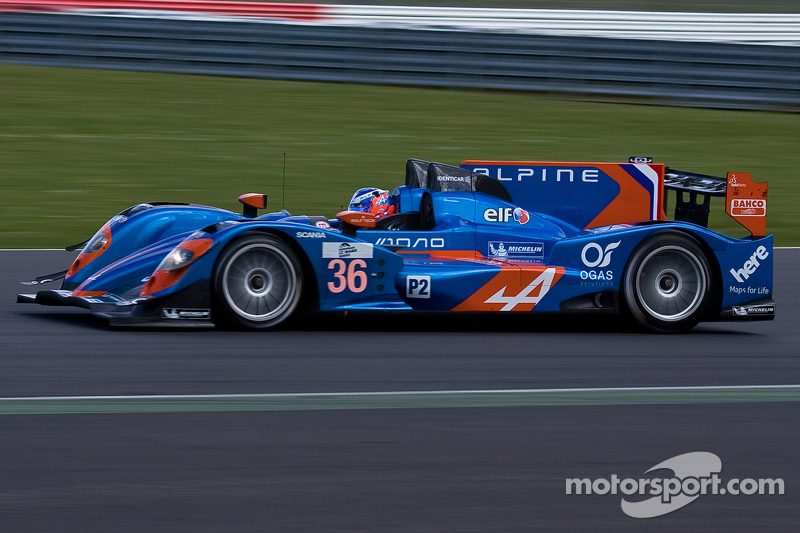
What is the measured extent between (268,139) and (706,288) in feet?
30.3

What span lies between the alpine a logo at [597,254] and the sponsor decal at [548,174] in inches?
31.0

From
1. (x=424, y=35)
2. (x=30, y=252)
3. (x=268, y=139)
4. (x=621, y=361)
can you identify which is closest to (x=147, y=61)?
(x=268, y=139)

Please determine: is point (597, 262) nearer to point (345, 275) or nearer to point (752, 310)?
point (752, 310)

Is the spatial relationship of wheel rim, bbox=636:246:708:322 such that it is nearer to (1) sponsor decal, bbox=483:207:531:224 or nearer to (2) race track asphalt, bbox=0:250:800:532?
(2) race track asphalt, bbox=0:250:800:532

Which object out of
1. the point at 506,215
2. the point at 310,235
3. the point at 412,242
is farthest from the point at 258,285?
the point at 506,215

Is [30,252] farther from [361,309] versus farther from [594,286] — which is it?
[594,286]

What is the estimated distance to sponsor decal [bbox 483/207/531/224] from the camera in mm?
8312

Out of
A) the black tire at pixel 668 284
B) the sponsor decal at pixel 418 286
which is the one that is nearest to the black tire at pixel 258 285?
the sponsor decal at pixel 418 286

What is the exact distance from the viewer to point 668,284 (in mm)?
8117

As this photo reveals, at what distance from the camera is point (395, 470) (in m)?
4.80

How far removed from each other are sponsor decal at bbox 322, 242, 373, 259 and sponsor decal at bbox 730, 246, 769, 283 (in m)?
2.40

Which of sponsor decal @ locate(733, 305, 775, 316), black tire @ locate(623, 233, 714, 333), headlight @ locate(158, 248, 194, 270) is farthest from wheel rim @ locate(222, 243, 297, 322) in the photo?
sponsor decal @ locate(733, 305, 775, 316)

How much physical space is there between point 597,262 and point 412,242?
3.89 feet

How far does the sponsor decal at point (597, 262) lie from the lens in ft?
26.3
